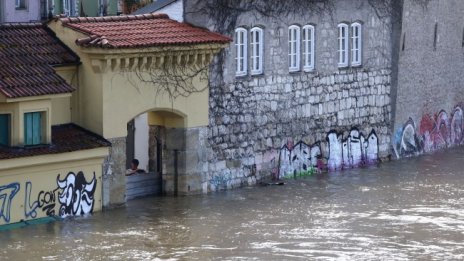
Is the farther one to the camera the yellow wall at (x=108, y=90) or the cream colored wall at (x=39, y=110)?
the yellow wall at (x=108, y=90)

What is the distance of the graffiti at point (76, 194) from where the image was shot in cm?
3494

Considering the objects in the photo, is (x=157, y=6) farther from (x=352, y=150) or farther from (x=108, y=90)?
(x=352, y=150)

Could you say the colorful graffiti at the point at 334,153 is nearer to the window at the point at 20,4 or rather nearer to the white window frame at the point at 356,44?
the white window frame at the point at 356,44

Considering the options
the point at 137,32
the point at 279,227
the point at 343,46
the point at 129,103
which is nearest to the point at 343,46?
the point at 343,46

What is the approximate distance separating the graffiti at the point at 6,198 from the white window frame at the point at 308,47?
11436 millimetres

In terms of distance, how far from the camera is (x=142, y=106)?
37.1 m

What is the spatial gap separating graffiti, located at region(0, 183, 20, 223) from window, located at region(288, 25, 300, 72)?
35.4ft

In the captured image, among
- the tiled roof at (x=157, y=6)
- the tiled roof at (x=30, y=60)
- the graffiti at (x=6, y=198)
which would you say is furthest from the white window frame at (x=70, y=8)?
the graffiti at (x=6, y=198)

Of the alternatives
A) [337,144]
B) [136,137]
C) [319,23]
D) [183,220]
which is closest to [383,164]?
[337,144]

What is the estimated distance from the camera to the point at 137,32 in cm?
3691

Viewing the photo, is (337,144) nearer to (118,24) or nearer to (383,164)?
(383,164)

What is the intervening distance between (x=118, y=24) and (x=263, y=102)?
5.43m

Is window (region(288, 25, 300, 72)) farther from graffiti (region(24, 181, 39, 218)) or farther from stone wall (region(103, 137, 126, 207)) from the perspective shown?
graffiti (region(24, 181, 39, 218))

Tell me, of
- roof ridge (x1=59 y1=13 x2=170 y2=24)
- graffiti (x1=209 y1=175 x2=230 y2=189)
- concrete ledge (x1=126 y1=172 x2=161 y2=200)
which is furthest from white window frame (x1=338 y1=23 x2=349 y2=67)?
concrete ledge (x1=126 y1=172 x2=161 y2=200)
